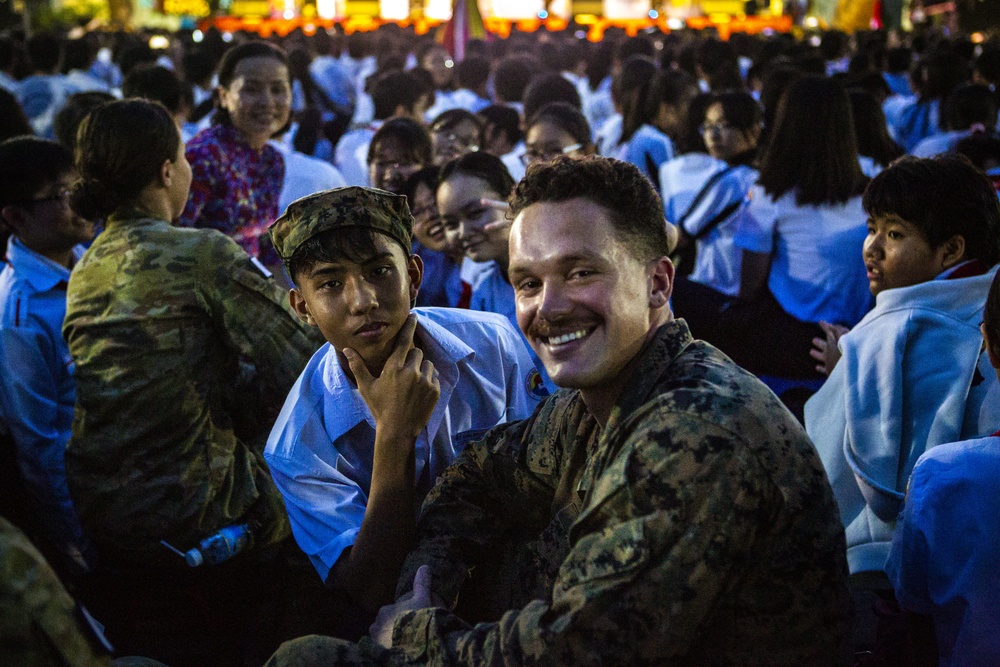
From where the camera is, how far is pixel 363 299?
2.22 meters

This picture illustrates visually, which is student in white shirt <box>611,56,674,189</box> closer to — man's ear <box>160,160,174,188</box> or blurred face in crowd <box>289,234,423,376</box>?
man's ear <box>160,160,174,188</box>

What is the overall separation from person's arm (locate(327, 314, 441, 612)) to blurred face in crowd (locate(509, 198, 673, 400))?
0.49 meters

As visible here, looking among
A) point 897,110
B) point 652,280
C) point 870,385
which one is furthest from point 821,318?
point 897,110

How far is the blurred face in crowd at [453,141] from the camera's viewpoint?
5.01 m

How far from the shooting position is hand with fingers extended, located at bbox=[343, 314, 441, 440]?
6.93 ft

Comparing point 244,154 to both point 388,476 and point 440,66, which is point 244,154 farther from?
point 440,66

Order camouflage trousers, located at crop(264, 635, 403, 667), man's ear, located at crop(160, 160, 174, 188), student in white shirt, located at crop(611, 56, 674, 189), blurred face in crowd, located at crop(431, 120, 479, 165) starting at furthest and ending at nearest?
student in white shirt, located at crop(611, 56, 674, 189) → blurred face in crowd, located at crop(431, 120, 479, 165) → man's ear, located at crop(160, 160, 174, 188) → camouflage trousers, located at crop(264, 635, 403, 667)

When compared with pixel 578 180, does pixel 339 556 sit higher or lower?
lower

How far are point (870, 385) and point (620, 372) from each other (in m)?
1.19

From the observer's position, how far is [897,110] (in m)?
8.31

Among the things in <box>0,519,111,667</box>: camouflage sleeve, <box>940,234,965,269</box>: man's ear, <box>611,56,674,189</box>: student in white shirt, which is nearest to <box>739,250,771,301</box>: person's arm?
<box>940,234,965,269</box>: man's ear

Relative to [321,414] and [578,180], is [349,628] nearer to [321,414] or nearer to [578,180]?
[321,414]

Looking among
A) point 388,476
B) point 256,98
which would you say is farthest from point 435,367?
point 256,98

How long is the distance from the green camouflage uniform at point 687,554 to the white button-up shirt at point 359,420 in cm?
58
